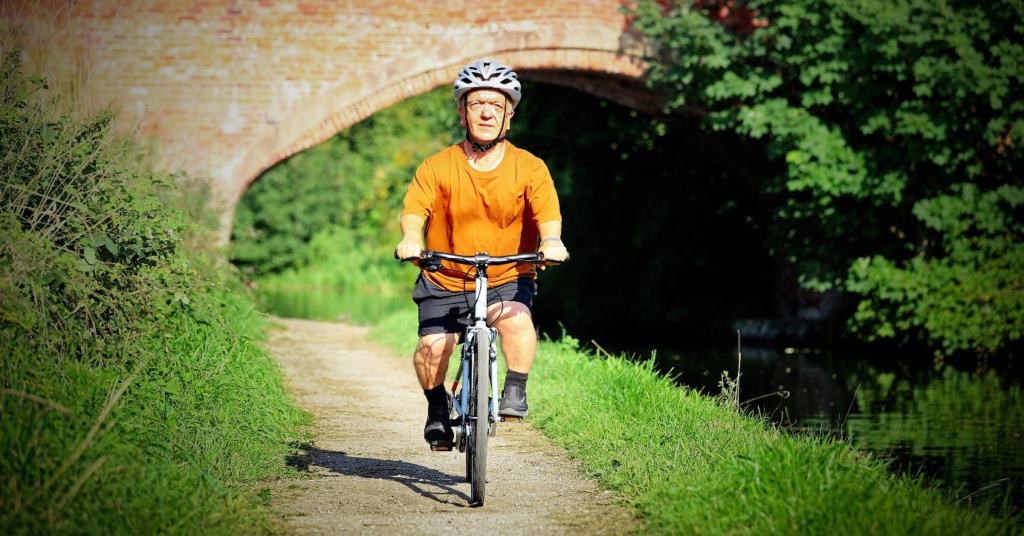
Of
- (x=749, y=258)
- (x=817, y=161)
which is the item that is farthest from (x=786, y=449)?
(x=749, y=258)

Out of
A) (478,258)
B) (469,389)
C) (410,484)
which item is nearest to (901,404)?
(410,484)

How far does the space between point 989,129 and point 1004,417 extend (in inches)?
205

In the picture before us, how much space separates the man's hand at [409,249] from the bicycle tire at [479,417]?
1.42 feet

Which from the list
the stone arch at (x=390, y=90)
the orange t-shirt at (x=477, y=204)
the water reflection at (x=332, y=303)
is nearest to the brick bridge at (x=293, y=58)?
the stone arch at (x=390, y=90)

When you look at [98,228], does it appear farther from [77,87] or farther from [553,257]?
[553,257]

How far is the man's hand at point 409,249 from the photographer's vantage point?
5.24 metres

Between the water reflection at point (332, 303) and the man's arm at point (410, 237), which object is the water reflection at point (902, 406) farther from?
the water reflection at point (332, 303)

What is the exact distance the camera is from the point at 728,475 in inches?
204

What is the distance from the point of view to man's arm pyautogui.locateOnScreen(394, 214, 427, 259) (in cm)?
527

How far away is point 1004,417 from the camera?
35.1ft

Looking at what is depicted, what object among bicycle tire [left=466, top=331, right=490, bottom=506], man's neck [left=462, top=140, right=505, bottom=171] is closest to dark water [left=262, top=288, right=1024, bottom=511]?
bicycle tire [left=466, top=331, right=490, bottom=506]

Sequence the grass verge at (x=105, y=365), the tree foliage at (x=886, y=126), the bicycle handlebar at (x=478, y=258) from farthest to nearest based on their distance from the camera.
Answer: the tree foliage at (x=886, y=126) < the bicycle handlebar at (x=478, y=258) < the grass verge at (x=105, y=365)

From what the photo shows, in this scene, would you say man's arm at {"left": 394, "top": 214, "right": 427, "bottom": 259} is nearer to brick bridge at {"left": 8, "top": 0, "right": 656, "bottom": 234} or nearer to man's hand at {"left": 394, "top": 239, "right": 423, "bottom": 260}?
man's hand at {"left": 394, "top": 239, "right": 423, "bottom": 260}

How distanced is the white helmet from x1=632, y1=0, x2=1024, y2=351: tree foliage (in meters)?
10.4
